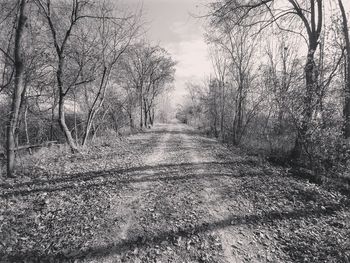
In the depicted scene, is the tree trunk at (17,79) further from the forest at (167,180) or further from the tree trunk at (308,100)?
the tree trunk at (308,100)

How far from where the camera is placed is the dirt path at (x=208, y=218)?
10.5 feet

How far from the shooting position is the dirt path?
3.19 meters

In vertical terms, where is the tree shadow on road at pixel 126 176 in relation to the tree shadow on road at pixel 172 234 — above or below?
above

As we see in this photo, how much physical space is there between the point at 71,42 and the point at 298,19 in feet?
40.3

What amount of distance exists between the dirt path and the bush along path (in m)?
0.02

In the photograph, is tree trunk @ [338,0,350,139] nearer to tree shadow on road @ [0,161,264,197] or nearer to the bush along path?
the bush along path

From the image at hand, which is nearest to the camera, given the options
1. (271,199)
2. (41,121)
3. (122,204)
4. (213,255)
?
(213,255)

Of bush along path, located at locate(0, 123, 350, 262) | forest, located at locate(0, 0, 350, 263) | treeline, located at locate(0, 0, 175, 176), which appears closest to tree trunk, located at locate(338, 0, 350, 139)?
forest, located at locate(0, 0, 350, 263)

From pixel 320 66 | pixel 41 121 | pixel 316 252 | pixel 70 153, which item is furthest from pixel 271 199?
pixel 41 121

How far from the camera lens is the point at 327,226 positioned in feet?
13.4

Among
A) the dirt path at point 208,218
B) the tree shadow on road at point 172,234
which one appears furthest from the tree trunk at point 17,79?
the tree shadow on road at point 172,234

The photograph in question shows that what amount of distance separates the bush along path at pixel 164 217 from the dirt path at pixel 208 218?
0.06ft

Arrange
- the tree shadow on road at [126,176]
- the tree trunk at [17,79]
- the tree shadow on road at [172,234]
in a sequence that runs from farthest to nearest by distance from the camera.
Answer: the tree trunk at [17,79]
the tree shadow on road at [126,176]
the tree shadow on road at [172,234]

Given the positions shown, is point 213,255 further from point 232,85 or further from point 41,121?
point 232,85
